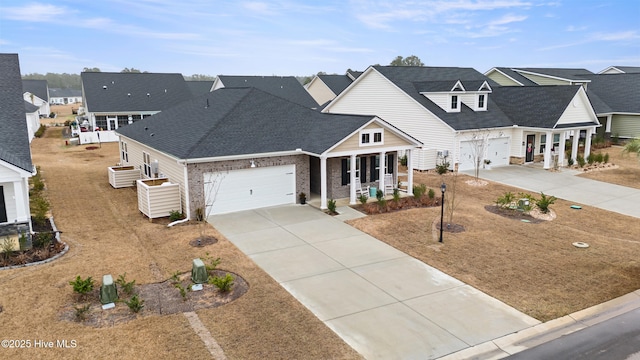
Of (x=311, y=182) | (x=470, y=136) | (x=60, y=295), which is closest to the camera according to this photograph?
(x=60, y=295)

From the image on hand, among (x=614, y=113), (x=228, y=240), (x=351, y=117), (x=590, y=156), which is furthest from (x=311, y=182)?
(x=614, y=113)

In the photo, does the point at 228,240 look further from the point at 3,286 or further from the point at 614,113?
the point at 614,113

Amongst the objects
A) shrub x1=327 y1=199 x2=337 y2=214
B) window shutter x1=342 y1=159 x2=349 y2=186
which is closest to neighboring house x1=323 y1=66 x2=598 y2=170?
window shutter x1=342 y1=159 x2=349 y2=186

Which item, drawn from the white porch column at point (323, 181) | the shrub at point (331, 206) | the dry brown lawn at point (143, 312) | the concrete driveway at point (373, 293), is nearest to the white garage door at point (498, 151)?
the white porch column at point (323, 181)

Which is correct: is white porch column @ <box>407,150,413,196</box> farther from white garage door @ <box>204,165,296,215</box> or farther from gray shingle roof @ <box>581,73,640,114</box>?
gray shingle roof @ <box>581,73,640,114</box>

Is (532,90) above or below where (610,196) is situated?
above

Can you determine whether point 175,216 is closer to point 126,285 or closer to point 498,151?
point 126,285

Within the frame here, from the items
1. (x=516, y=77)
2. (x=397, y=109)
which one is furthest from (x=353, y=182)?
(x=516, y=77)

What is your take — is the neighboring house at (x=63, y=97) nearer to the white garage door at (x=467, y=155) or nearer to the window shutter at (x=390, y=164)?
the white garage door at (x=467, y=155)
